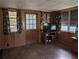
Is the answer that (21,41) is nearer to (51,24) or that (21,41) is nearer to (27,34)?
(27,34)

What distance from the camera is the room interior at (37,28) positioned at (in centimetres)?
582

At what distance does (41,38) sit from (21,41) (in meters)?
1.57

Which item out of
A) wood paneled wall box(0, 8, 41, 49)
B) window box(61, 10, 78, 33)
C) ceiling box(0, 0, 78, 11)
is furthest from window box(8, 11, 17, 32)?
window box(61, 10, 78, 33)

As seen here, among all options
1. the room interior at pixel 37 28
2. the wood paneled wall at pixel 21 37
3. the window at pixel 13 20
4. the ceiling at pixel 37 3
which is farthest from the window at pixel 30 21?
the ceiling at pixel 37 3

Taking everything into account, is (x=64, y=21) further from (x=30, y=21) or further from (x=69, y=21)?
(x=30, y=21)

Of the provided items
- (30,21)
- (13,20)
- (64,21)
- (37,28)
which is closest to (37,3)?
(13,20)

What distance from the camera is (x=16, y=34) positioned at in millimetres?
6363

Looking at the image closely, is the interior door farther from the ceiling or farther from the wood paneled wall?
the ceiling

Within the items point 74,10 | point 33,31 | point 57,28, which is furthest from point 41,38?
point 74,10

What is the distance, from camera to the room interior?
5.82 m

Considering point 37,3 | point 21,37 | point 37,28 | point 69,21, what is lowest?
point 21,37

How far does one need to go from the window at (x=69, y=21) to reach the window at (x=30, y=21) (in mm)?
1961

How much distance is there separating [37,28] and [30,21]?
0.70m

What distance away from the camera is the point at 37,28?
7.34m
